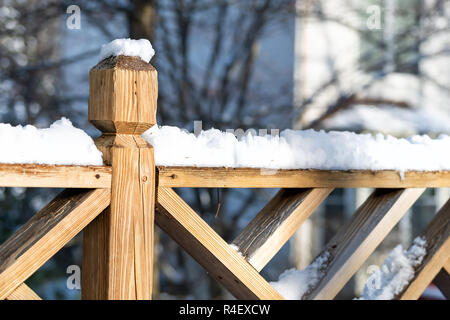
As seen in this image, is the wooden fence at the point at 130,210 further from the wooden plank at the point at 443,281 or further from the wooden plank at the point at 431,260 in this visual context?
the wooden plank at the point at 443,281

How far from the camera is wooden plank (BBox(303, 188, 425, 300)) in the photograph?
1.59 metres

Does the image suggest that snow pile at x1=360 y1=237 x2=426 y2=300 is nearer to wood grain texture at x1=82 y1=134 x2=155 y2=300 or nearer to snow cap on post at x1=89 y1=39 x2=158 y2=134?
wood grain texture at x1=82 y1=134 x2=155 y2=300

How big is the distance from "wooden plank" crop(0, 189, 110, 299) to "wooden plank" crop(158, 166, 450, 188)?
0.16 metres

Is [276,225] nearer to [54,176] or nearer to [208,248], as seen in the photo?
[208,248]

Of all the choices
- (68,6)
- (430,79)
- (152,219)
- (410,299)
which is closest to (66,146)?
(152,219)

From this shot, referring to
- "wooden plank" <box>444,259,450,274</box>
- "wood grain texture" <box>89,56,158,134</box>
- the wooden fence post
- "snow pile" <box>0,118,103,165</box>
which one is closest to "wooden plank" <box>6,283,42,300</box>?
the wooden fence post

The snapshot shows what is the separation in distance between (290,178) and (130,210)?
0.40 m

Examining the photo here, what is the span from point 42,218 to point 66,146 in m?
0.17

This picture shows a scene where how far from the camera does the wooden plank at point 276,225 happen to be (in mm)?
1492

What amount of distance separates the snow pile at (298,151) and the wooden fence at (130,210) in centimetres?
2

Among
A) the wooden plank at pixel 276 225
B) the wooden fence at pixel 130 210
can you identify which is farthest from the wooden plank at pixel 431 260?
the wooden plank at pixel 276 225

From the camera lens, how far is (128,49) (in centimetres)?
132

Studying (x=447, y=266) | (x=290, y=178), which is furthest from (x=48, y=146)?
(x=447, y=266)
